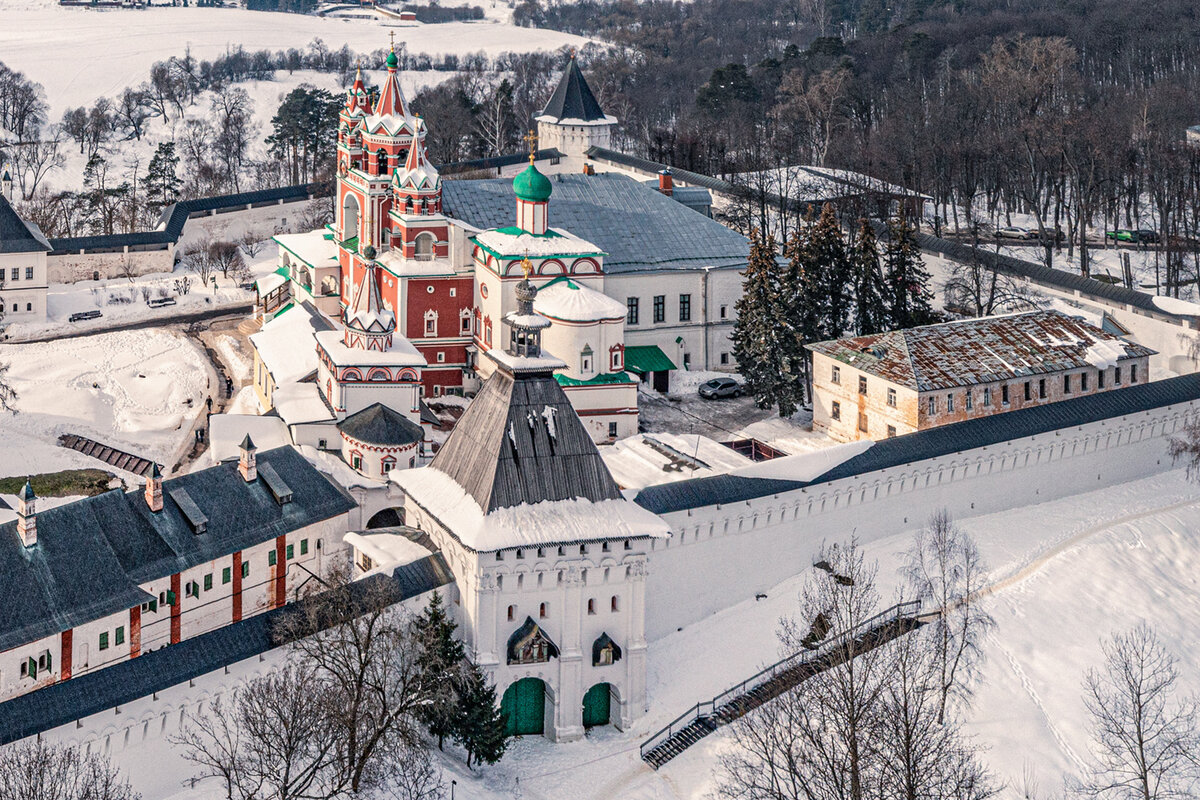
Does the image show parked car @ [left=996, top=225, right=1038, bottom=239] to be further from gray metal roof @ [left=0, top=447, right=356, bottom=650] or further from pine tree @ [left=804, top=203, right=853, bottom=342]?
gray metal roof @ [left=0, top=447, right=356, bottom=650]

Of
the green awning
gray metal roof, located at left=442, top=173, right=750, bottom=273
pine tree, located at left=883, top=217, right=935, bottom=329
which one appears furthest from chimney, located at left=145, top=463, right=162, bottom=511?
pine tree, located at left=883, top=217, right=935, bottom=329

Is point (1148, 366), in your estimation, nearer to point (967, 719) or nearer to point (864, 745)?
point (967, 719)

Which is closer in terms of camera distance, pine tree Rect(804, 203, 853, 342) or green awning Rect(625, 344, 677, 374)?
pine tree Rect(804, 203, 853, 342)

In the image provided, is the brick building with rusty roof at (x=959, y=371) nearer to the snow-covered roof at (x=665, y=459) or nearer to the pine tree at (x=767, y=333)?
the pine tree at (x=767, y=333)

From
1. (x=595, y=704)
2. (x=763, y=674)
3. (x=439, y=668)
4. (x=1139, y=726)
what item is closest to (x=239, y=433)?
(x=595, y=704)

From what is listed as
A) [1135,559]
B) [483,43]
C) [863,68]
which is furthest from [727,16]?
[1135,559]
